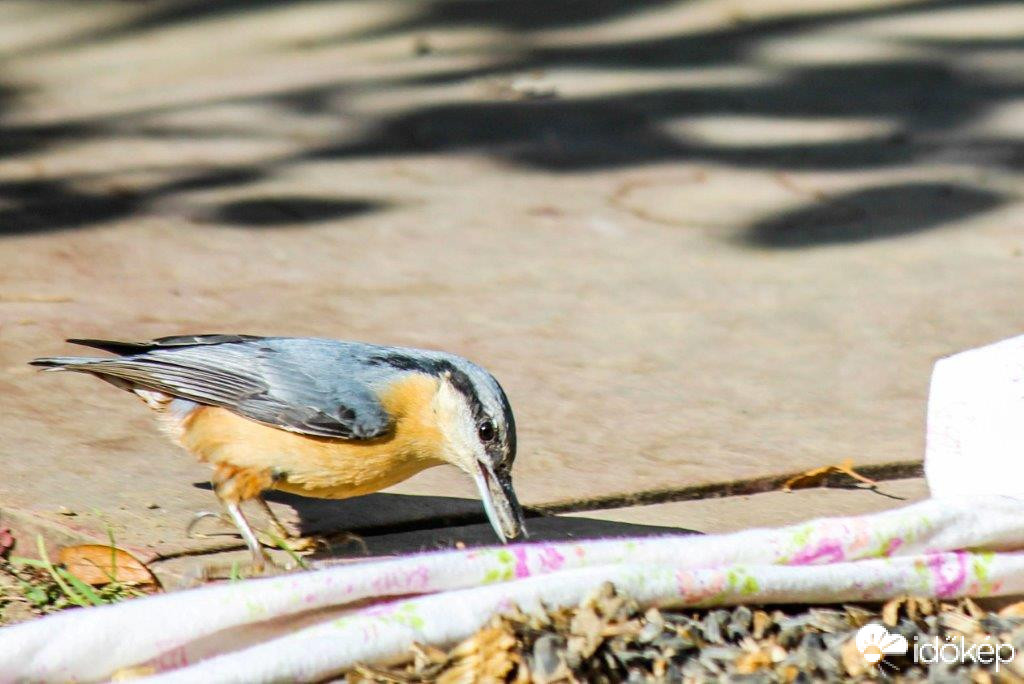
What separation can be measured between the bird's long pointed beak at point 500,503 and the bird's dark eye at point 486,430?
67mm

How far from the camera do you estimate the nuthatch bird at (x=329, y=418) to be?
3471 millimetres

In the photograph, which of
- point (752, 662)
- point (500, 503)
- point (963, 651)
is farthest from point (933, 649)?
point (500, 503)

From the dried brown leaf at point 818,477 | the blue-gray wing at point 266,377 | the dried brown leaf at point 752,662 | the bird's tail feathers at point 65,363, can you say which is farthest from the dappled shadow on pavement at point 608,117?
the dried brown leaf at point 752,662

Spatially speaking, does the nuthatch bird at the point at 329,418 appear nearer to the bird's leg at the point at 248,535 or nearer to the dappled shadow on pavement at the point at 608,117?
the bird's leg at the point at 248,535

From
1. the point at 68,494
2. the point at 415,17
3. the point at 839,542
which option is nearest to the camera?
the point at 839,542

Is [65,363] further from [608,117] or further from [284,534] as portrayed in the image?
[608,117]

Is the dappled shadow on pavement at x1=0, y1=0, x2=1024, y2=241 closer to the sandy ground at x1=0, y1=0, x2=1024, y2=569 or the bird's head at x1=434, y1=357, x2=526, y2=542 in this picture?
the sandy ground at x1=0, y1=0, x2=1024, y2=569

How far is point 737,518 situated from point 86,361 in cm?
161

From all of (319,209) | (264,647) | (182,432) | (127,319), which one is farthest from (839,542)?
(319,209)

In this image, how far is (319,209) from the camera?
654 cm

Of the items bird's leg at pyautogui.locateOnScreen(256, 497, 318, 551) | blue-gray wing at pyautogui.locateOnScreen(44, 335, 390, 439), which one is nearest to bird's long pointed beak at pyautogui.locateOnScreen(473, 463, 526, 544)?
blue-gray wing at pyautogui.locateOnScreen(44, 335, 390, 439)

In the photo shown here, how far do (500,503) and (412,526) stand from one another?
11.4 inches

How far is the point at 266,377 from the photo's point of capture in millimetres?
3600

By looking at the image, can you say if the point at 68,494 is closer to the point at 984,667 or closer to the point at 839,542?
the point at 839,542
